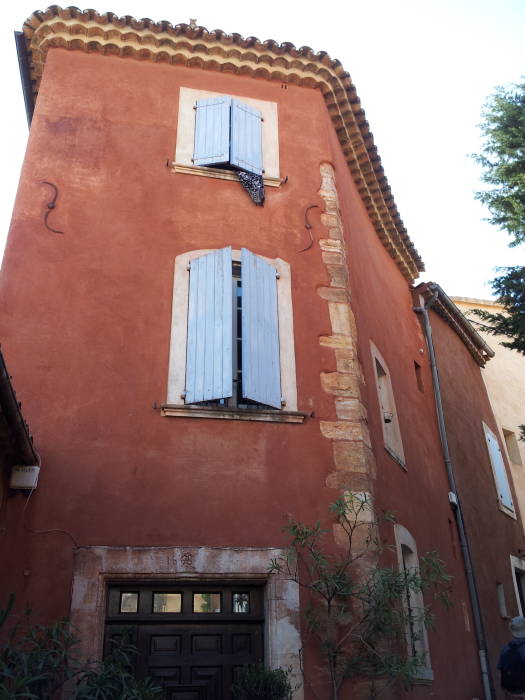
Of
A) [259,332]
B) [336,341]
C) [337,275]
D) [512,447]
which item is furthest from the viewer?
[512,447]

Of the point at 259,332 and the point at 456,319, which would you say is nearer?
the point at 259,332

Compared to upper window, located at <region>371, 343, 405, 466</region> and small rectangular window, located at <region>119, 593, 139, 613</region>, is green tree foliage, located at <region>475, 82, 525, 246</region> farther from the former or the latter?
small rectangular window, located at <region>119, 593, 139, 613</region>

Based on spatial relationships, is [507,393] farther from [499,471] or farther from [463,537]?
[463,537]

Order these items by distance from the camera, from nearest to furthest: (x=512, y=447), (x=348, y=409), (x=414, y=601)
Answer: (x=348, y=409)
(x=414, y=601)
(x=512, y=447)

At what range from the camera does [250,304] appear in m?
7.82

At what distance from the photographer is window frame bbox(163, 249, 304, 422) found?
718cm

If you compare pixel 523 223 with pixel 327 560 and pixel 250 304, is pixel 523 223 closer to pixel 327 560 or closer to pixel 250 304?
pixel 250 304

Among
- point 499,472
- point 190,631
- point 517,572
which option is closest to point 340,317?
point 190,631

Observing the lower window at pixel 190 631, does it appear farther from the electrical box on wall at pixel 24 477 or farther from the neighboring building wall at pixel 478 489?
the neighboring building wall at pixel 478 489

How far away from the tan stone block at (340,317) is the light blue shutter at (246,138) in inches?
81.7

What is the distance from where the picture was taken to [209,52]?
32.1 feet

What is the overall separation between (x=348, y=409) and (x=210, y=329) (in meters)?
1.64

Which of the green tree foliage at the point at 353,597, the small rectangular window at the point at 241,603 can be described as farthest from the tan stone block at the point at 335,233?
the small rectangular window at the point at 241,603

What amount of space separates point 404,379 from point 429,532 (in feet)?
7.50
